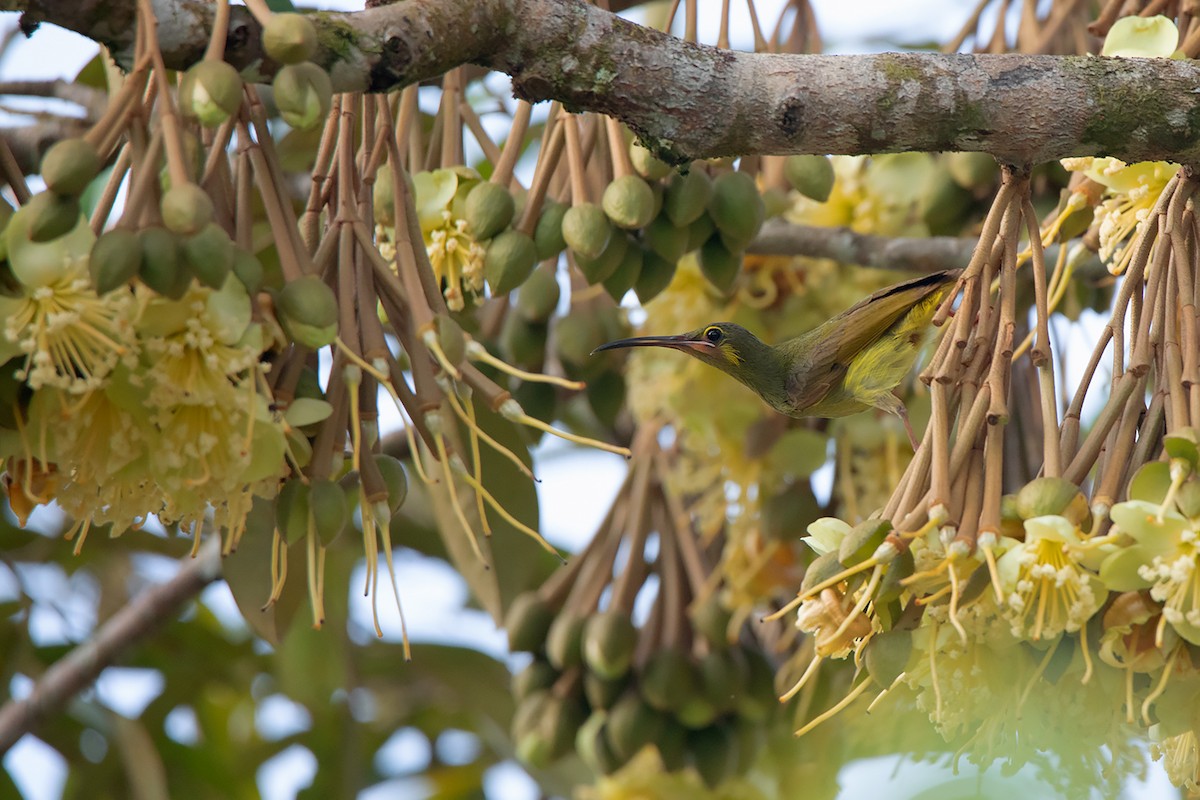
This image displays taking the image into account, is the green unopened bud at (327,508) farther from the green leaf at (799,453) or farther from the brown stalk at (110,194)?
the green leaf at (799,453)

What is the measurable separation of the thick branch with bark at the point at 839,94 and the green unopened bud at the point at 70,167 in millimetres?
465

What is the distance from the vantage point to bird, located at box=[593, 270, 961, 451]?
221cm

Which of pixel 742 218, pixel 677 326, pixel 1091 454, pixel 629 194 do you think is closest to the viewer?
pixel 1091 454

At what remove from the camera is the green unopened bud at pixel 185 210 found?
1194 mm

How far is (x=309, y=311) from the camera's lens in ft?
4.24

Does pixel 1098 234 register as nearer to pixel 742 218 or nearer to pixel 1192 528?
pixel 742 218

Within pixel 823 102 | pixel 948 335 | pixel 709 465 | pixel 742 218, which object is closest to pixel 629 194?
pixel 742 218

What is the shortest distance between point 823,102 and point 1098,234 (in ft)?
1.98

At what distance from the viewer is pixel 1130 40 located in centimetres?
190

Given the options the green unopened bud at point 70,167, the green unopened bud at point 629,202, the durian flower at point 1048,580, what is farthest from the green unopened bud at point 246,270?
the green unopened bud at point 629,202

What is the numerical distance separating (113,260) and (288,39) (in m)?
0.26

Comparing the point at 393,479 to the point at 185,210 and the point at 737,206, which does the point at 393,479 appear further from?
the point at 737,206

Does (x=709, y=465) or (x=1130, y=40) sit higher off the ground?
(x=1130, y=40)

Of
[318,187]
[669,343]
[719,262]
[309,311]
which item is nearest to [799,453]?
[669,343]
